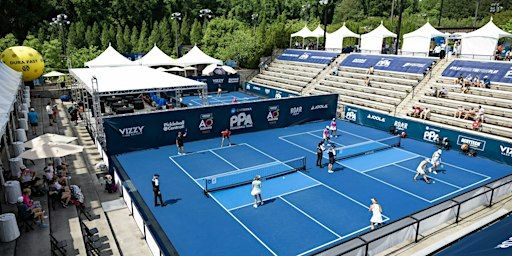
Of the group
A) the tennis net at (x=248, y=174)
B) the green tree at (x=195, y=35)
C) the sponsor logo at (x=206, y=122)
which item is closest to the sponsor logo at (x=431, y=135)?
the tennis net at (x=248, y=174)

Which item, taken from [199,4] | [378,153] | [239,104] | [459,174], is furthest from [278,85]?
[199,4]

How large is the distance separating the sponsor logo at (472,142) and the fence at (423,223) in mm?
7053

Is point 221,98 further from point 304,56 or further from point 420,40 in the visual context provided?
point 420,40

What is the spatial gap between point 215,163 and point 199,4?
7296 centimetres

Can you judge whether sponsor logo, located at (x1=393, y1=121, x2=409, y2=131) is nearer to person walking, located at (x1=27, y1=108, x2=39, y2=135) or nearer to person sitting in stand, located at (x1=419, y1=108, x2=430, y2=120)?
person sitting in stand, located at (x1=419, y1=108, x2=430, y2=120)

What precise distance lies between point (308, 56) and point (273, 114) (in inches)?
894

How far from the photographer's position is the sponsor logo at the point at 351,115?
3156 centimetres

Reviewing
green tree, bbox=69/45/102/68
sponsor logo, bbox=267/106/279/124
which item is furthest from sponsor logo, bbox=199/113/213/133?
green tree, bbox=69/45/102/68

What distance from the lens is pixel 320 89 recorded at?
40156mm

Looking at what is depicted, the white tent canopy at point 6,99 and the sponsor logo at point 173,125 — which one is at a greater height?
the white tent canopy at point 6,99

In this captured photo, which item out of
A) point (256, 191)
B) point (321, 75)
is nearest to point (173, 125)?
point (256, 191)

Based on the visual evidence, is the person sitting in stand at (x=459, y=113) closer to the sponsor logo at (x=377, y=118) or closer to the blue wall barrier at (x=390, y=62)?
the sponsor logo at (x=377, y=118)

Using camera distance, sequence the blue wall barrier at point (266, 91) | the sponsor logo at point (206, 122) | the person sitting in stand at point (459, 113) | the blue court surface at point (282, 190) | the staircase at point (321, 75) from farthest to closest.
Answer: the staircase at point (321, 75) < the blue wall barrier at point (266, 91) < the person sitting in stand at point (459, 113) < the sponsor logo at point (206, 122) < the blue court surface at point (282, 190)

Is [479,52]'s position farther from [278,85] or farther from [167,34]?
[167,34]
